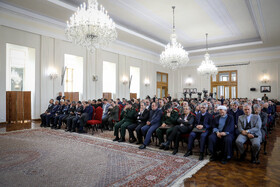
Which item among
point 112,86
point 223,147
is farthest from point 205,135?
point 112,86

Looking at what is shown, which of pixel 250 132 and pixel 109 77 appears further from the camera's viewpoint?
pixel 109 77

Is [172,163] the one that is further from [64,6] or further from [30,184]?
[64,6]

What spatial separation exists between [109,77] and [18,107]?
19.8 feet

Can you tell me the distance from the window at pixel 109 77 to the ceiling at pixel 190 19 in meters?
1.82

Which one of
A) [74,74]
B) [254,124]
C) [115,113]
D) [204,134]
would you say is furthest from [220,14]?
[74,74]

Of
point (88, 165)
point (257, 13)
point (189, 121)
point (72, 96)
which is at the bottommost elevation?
point (88, 165)

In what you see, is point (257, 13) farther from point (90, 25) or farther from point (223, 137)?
point (90, 25)

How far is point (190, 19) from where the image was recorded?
10.0m

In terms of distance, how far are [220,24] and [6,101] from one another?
1134cm

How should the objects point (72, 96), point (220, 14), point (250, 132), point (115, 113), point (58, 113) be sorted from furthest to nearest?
1. point (72, 96)
2. point (220, 14)
3. point (58, 113)
4. point (115, 113)
5. point (250, 132)

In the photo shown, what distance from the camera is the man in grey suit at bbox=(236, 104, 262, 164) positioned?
3.88m

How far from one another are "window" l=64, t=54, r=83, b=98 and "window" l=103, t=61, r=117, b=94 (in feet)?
7.46

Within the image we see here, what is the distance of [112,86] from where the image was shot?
1346cm

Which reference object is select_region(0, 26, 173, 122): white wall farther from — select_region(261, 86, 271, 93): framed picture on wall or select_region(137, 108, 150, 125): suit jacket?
select_region(261, 86, 271, 93): framed picture on wall
